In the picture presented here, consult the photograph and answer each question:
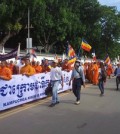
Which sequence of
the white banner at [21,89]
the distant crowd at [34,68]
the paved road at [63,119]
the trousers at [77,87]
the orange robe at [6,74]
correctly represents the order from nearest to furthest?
the paved road at [63,119] < the white banner at [21,89] < the orange robe at [6,74] < the distant crowd at [34,68] < the trousers at [77,87]

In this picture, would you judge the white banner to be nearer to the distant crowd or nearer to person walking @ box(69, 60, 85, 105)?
the distant crowd

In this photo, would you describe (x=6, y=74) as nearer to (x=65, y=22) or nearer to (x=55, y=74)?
(x=55, y=74)

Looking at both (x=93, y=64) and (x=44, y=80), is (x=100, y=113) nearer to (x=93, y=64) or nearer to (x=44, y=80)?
(x=44, y=80)

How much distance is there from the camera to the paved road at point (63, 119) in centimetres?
900

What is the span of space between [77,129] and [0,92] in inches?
131

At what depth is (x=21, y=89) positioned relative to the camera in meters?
13.0

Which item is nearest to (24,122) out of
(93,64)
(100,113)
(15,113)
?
(15,113)

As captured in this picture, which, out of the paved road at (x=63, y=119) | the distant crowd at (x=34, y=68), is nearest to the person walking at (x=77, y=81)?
the paved road at (x=63, y=119)

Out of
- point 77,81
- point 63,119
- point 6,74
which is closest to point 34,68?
point 77,81

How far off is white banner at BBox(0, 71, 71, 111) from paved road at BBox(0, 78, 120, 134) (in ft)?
0.93

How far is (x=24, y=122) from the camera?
1008 cm

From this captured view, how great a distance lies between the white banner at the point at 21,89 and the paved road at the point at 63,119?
0.93 ft

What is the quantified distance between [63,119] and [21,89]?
297 centimetres

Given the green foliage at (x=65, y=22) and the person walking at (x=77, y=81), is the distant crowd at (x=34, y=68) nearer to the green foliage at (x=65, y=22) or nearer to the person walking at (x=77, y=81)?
the person walking at (x=77, y=81)
